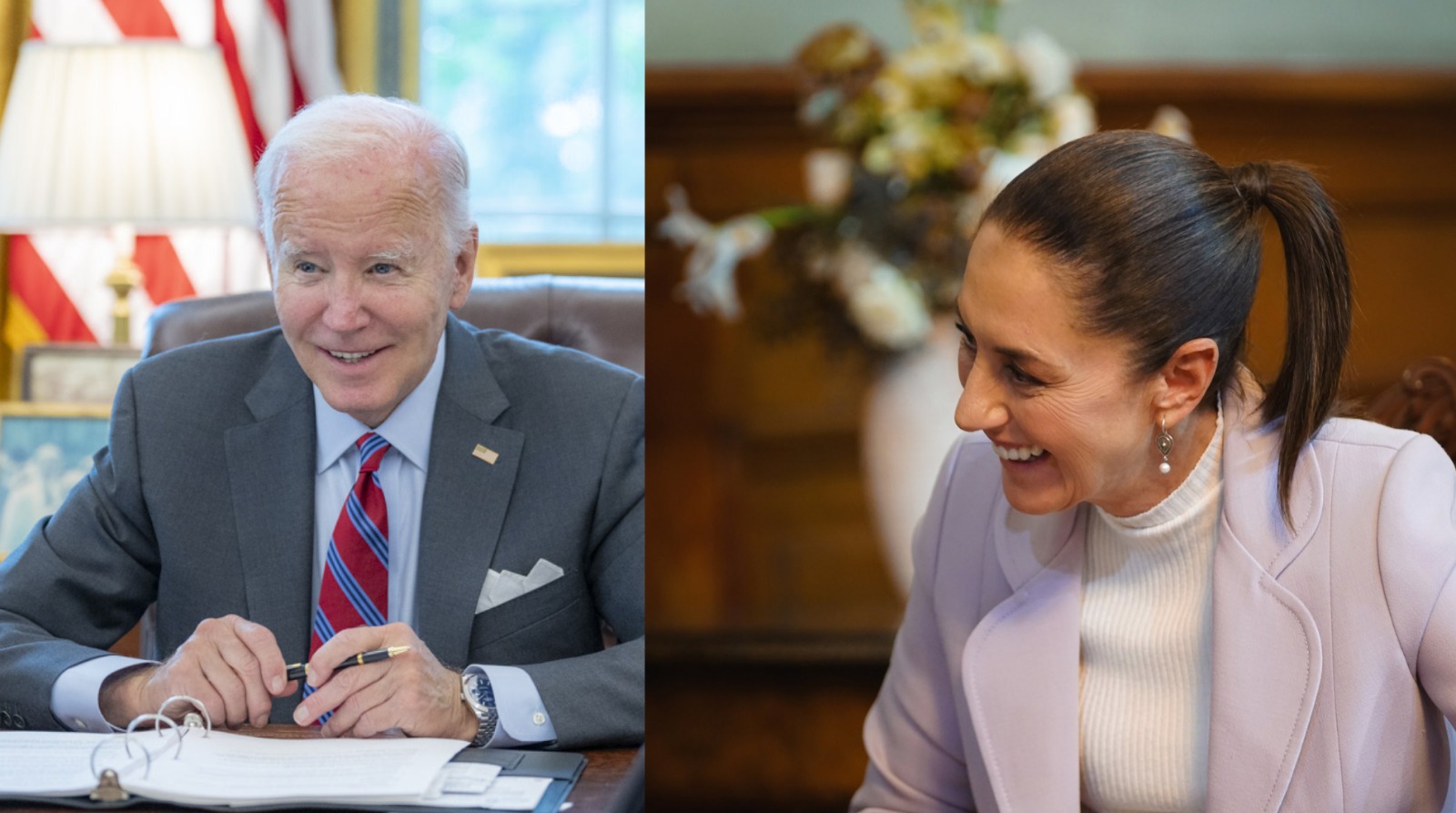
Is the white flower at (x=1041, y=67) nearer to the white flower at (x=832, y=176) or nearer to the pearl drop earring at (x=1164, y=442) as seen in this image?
the white flower at (x=832, y=176)

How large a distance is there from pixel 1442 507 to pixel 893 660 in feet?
1.99

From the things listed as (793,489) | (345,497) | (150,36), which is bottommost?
(793,489)

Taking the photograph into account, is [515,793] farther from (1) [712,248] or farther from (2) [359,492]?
(1) [712,248]

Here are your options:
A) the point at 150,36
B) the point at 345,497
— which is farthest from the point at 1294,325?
the point at 150,36

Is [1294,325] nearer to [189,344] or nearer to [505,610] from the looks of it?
[505,610]

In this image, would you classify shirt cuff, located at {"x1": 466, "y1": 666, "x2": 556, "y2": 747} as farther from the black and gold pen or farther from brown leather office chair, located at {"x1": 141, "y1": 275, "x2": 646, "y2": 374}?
brown leather office chair, located at {"x1": 141, "y1": 275, "x2": 646, "y2": 374}

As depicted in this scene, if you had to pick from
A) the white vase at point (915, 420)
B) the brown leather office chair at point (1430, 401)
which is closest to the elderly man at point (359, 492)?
the white vase at point (915, 420)

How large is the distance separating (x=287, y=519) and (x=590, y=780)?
19.5 inches

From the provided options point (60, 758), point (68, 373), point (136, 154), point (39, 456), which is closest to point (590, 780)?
point (60, 758)

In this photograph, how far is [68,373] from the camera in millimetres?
1685

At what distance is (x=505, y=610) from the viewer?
1396 mm

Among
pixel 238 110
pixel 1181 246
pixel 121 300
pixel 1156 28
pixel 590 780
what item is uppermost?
pixel 1156 28

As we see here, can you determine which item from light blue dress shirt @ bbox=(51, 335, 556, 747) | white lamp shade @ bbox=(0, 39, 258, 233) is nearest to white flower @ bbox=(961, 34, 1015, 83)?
light blue dress shirt @ bbox=(51, 335, 556, 747)

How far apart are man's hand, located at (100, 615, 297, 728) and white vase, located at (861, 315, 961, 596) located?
1219 mm
